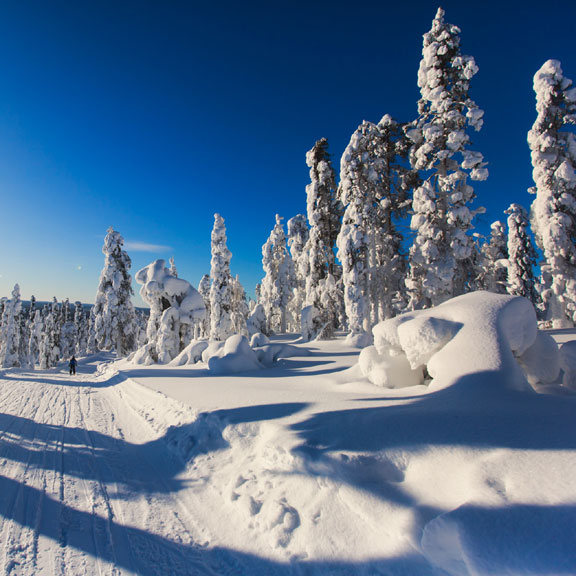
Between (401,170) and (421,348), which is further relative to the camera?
(401,170)

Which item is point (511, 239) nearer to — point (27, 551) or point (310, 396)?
point (310, 396)

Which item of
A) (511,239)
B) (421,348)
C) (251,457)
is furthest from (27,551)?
(511,239)

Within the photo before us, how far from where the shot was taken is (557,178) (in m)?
16.5

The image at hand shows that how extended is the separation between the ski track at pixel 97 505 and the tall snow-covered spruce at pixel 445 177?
13.7 m

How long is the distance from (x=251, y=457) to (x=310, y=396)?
90.2 inches

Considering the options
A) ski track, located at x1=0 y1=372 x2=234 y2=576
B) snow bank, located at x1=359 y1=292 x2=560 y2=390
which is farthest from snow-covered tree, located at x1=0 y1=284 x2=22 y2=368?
snow bank, located at x1=359 y1=292 x2=560 y2=390

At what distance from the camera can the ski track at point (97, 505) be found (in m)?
3.32

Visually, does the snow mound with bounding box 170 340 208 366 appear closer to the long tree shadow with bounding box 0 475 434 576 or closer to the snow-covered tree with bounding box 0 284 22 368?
the long tree shadow with bounding box 0 475 434 576

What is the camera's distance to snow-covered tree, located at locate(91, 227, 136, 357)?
32188 millimetres

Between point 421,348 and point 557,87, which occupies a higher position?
point 557,87

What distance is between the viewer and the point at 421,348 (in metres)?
6.82

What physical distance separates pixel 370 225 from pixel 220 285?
16.0m

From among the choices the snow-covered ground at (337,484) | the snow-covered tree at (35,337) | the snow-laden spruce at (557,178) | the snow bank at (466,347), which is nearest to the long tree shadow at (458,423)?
the snow-covered ground at (337,484)

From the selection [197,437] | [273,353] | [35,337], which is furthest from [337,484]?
[35,337]
